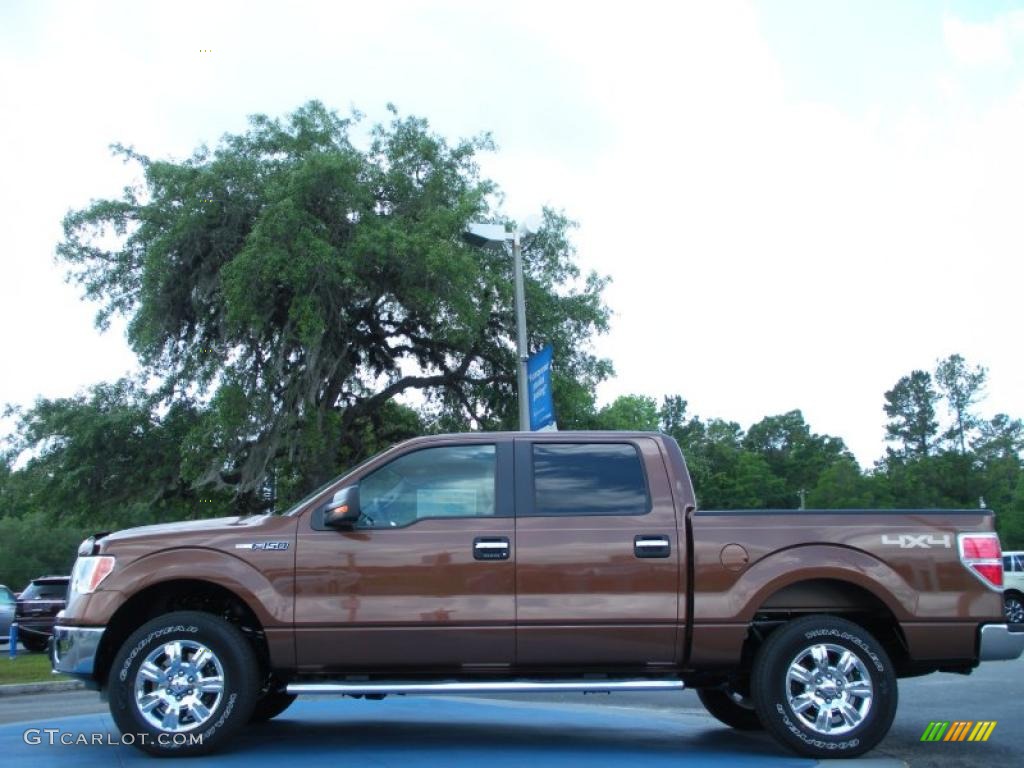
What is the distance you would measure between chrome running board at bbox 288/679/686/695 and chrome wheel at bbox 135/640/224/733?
481 mm

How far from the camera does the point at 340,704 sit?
9734 mm

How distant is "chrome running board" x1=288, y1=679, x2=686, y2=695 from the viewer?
6453 millimetres

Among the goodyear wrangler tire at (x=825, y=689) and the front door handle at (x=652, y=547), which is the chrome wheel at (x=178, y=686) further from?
the goodyear wrangler tire at (x=825, y=689)

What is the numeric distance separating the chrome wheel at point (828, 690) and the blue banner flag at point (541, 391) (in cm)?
634

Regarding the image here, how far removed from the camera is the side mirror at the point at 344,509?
656 cm

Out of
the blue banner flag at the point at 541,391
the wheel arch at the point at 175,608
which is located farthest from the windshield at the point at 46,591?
the wheel arch at the point at 175,608

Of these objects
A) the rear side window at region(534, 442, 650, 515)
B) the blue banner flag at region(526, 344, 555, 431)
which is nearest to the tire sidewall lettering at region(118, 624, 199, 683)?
the rear side window at region(534, 442, 650, 515)

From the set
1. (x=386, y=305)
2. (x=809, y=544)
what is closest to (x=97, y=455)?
(x=386, y=305)

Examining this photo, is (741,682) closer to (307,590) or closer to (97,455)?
(307,590)

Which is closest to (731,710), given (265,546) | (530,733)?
(530,733)

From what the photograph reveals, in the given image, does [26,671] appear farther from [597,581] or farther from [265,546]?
[597,581]

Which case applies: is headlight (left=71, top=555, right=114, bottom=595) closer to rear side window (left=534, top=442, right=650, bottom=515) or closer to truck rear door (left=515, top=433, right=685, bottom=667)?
truck rear door (left=515, top=433, right=685, bottom=667)

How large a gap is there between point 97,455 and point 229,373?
3.90 m

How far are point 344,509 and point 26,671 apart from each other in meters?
10.6
